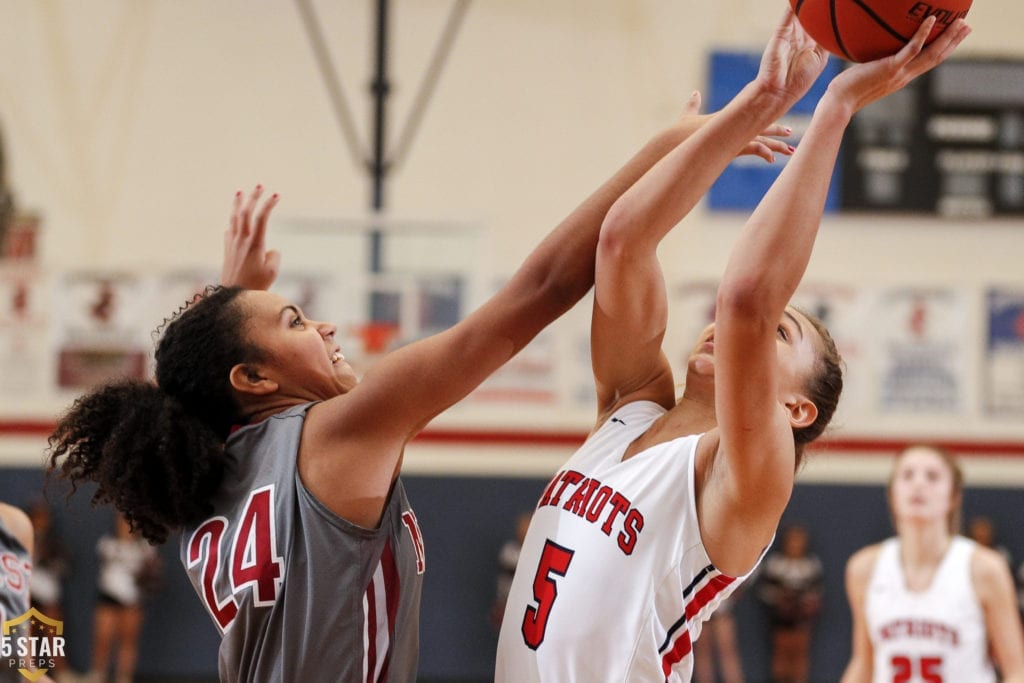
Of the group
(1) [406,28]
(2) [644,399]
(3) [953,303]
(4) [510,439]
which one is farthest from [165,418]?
(3) [953,303]

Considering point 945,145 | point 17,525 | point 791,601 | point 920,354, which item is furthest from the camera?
point 920,354

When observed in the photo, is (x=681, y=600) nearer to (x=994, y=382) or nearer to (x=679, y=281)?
(x=679, y=281)

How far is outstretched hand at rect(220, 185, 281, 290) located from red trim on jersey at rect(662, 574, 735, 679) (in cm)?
125

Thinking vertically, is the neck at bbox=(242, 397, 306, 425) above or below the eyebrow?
below

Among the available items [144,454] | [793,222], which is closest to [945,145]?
[793,222]

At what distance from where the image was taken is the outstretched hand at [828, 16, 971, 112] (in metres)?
1.77

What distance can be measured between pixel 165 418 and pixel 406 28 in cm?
743

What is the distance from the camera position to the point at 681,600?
206cm

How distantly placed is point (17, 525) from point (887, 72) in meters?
2.19

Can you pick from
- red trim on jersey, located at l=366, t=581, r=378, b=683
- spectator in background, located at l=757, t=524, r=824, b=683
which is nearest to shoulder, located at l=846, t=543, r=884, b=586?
red trim on jersey, located at l=366, t=581, r=378, b=683

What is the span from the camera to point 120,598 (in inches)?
338

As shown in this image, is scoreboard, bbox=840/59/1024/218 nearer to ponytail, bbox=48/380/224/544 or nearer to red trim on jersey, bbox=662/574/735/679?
red trim on jersey, bbox=662/574/735/679

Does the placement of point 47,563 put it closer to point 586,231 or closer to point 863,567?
A: point 863,567

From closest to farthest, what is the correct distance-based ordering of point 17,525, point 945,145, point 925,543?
point 17,525 → point 925,543 → point 945,145
